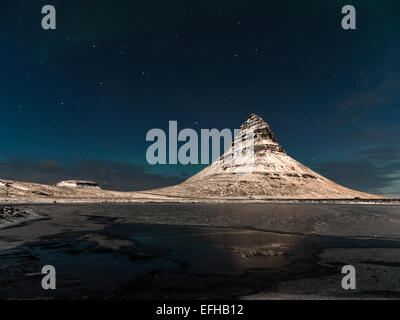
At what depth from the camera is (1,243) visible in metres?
15.0

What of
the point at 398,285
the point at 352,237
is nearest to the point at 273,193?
the point at 352,237

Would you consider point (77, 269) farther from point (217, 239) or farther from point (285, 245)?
point (285, 245)

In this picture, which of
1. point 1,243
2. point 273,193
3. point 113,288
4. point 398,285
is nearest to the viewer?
point 113,288

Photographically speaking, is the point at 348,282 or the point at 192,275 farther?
the point at 192,275

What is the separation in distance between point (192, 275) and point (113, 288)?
9.05 ft

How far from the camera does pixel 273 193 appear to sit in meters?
174

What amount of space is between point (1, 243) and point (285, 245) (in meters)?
16.3
